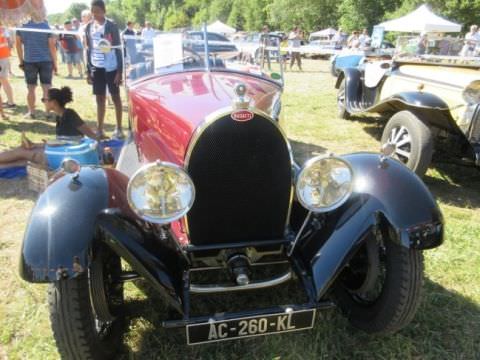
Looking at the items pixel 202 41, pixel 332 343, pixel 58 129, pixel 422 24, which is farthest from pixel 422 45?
pixel 422 24

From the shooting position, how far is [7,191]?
4.23 meters

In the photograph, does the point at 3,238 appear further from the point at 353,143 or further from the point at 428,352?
the point at 353,143

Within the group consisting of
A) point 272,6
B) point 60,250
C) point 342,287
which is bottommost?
point 342,287

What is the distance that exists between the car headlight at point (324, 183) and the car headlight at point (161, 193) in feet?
1.89

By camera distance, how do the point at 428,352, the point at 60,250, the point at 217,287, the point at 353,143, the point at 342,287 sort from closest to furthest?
the point at 60,250, the point at 217,287, the point at 428,352, the point at 342,287, the point at 353,143

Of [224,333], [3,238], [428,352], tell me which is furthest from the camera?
[3,238]

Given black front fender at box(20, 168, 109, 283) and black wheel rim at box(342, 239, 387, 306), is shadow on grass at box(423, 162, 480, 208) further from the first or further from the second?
black front fender at box(20, 168, 109, 283)

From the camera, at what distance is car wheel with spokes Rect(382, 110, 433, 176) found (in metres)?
4.13

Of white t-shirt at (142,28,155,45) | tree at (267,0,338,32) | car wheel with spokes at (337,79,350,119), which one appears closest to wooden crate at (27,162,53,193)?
white t-shirt at (142,28,155,45)

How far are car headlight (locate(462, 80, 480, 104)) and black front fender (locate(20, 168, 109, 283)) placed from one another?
394 centimetres

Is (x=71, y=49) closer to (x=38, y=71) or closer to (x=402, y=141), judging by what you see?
(x=38, y=71)

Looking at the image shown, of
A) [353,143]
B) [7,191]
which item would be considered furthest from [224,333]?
[353,143]

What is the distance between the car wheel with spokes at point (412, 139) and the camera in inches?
163

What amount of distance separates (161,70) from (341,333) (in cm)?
254
